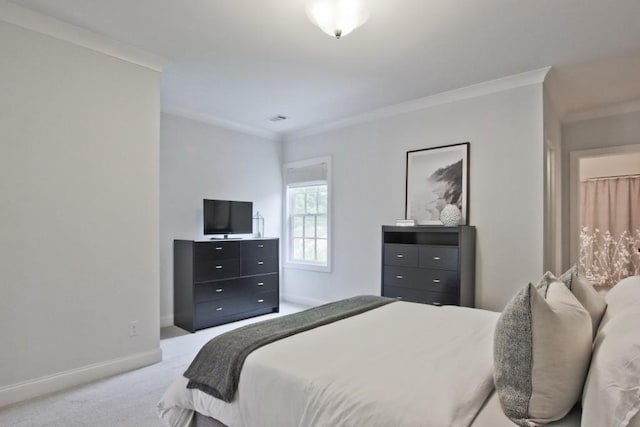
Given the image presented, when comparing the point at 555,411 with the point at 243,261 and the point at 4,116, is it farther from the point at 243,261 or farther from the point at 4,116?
the point at 243,261

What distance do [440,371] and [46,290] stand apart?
8.87 feet

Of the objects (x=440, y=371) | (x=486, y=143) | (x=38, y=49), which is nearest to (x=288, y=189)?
(x=486, y=143)

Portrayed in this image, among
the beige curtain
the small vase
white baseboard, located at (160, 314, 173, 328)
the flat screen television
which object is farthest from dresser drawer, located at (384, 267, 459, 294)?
the beige curtain

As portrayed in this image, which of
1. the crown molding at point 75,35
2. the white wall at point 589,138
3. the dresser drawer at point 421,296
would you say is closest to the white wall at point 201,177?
the crown molding at point 75,35

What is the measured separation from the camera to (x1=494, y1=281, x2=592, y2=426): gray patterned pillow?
3.76 ft

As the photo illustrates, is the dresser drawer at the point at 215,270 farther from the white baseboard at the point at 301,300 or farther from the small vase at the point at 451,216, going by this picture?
the small vase at the point at 451,216

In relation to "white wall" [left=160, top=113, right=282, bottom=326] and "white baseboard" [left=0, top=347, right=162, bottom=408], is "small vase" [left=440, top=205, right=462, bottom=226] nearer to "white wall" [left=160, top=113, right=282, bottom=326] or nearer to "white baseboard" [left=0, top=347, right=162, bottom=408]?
"white wall" [left=160, top=113, right=282, bottom=326]

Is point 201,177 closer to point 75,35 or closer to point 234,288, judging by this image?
point 234,288

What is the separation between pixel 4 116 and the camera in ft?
8.07

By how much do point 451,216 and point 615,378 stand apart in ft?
9.56

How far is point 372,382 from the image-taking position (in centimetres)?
136

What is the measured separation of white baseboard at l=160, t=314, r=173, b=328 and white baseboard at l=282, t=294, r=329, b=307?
1795mm

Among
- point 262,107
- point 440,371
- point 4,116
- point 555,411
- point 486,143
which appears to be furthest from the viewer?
point 262,107

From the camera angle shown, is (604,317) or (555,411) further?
(604,317)
